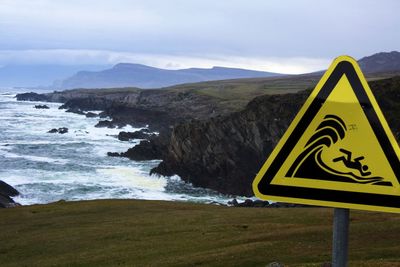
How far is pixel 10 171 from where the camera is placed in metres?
69.2

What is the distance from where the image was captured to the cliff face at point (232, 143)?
2709 inches

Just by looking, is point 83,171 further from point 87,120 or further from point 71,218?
point 87,120

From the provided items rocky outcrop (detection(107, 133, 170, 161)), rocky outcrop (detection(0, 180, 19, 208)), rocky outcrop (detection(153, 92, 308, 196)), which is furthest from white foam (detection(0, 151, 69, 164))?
rocky outcrop (detection(0, 180, 19, 208))

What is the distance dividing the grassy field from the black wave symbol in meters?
13.8

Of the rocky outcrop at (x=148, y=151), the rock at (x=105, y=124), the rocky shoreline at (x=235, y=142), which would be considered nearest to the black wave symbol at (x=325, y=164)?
the rocky shoreline at (x=235, y=142)

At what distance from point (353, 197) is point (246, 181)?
62.3 meters

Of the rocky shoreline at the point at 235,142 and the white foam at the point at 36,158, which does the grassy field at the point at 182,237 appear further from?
the white foam at the point at 36,158

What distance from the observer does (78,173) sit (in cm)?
6862

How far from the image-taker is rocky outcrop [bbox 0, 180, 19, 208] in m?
48.8

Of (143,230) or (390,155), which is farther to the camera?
(143,230)

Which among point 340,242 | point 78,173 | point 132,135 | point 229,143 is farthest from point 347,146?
point 132,135

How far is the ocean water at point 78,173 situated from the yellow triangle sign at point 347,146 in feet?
173

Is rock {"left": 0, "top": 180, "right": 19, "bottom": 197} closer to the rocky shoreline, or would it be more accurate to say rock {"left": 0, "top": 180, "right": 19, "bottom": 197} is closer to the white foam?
the white foam

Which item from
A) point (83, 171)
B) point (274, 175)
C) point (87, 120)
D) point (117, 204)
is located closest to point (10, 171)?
point (83, 171)
